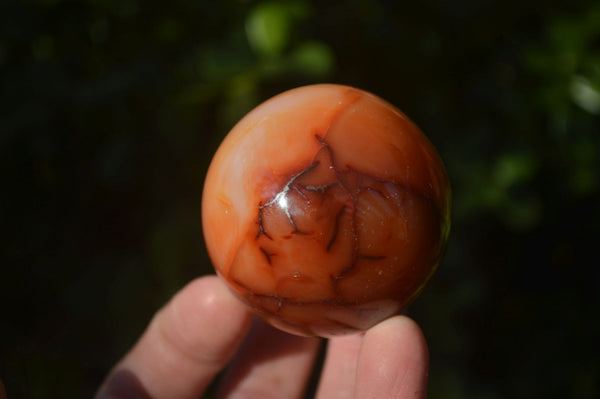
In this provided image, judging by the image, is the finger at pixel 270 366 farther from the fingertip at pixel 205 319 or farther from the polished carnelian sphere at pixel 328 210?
the polished carnelian sphere at pixel 328 210

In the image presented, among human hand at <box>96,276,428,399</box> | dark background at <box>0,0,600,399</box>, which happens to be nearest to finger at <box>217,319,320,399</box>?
human hand at <box>96,276,428,399</box>

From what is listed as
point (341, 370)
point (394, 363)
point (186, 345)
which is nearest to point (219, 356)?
point (186, 345)

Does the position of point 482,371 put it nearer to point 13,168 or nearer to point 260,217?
point 260,217

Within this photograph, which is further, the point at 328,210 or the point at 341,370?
the point at 341,370

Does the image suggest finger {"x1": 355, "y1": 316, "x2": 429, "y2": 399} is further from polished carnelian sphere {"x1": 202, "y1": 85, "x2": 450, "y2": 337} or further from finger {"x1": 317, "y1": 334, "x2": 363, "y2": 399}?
finger {"x1": 317, "y1": 334, "x2": 363, "y2": 399}

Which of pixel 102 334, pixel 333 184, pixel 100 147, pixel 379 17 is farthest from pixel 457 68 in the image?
pixel 102 334

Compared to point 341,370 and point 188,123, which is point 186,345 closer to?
point 341,370
